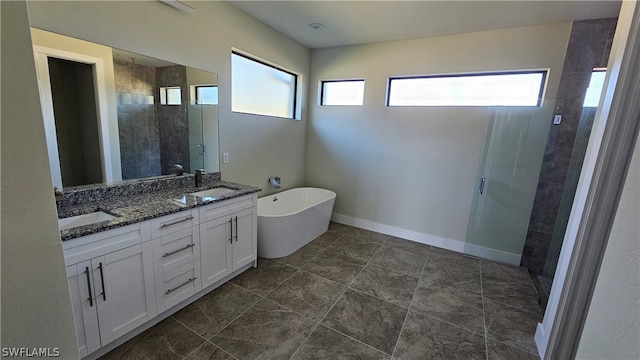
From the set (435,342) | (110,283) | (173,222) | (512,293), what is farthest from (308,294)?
(512,293)

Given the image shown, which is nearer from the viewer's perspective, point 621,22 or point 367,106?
point 621,22

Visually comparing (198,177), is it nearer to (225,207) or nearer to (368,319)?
(225,207)

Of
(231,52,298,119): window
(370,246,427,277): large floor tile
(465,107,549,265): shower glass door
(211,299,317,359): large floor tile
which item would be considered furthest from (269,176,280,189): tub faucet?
(465,107,549,265): shower glass door

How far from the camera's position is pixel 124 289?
1.65 meters

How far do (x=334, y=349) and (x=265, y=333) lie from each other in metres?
0.51

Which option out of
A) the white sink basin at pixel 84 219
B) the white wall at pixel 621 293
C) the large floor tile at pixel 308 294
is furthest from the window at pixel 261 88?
the white wall at pixel 621 293

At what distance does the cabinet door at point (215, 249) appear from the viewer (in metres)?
2.15

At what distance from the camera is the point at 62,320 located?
19.4 inches

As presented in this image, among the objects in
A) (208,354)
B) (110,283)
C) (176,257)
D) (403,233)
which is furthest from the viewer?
(403,233)

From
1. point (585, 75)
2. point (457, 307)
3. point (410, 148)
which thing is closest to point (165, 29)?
point (410, 148)

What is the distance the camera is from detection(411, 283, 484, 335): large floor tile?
211cm

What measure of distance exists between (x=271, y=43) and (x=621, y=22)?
10.1 feet

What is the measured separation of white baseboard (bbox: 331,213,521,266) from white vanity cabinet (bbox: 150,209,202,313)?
250 centimetres

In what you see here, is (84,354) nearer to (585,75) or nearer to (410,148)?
(410,148)
